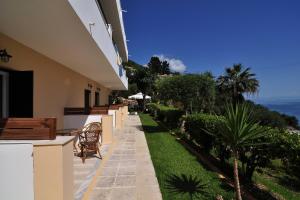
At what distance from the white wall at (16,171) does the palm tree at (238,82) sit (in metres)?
41.7

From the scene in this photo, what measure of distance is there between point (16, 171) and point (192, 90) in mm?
11449

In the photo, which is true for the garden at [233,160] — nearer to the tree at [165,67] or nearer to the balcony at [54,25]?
the balcony at [54,25]

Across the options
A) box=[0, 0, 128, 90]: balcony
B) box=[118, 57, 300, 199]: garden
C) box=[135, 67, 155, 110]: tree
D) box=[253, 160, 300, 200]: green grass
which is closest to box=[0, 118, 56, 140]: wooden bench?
box=[0, 0, 128, 90]: balcony

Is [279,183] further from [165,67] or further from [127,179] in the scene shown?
[165,67]

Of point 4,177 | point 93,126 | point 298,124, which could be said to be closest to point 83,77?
point 93,126

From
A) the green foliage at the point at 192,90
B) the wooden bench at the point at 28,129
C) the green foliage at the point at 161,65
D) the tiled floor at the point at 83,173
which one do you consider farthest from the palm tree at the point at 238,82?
the wooden bench at the point at 28,129

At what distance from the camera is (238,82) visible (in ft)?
141

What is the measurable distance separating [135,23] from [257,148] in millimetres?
20271

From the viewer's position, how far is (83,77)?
13.2 m

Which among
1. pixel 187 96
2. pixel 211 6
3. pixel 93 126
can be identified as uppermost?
pixel 211 6

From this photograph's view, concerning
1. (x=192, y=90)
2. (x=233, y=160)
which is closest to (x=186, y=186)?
(x=233, y=160)

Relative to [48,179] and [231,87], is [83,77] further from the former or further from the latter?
[231,87]

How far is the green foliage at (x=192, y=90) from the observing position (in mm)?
13875

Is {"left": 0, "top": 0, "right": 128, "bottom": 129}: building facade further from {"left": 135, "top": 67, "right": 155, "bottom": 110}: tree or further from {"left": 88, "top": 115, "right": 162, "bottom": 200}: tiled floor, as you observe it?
{"left": 135, "top": 67, "right": 155, "bottom": 110}: tree
